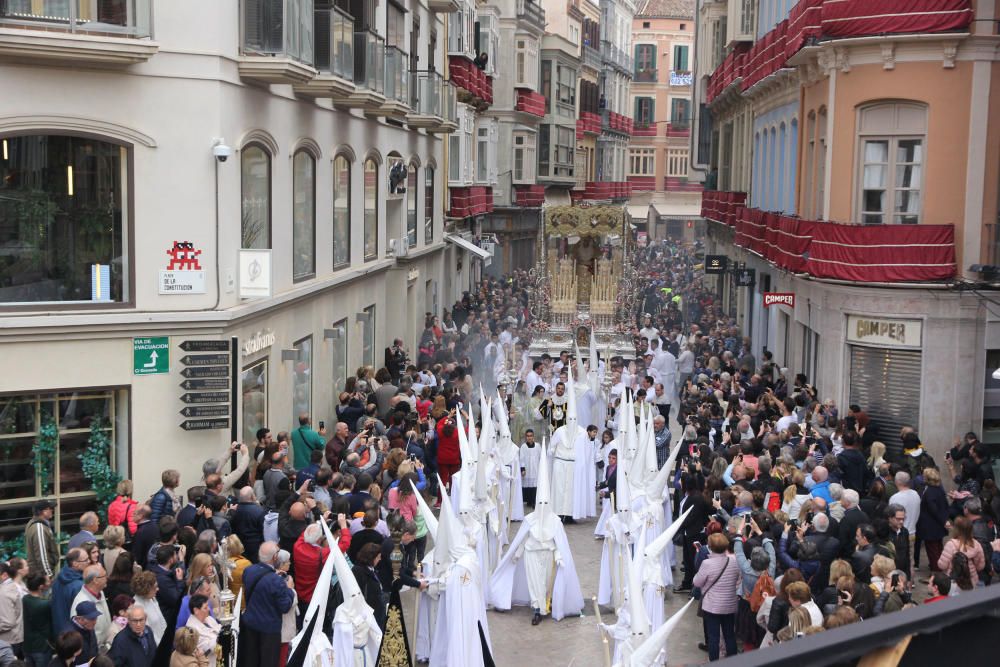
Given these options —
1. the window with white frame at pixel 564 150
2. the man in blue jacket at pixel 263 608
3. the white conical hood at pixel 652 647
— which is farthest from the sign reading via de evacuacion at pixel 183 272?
the window with white frame at pixel 564 150

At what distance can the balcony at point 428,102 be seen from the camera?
29.6 m

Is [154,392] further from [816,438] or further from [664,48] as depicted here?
[664,48]

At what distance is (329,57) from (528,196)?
3751 cm

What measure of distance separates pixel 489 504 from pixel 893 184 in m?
9.22

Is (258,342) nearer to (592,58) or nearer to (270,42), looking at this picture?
(270,42)

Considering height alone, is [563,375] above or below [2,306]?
below

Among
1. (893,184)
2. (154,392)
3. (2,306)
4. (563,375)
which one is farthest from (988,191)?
(2,306)

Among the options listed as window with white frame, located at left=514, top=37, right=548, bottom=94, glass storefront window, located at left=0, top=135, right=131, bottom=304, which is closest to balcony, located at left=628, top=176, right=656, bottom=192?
window with white frame, located at left=514, top=37, right=548, bottom=94

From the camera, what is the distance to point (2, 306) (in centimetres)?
1358

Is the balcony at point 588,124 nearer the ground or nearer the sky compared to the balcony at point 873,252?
nearer the sky

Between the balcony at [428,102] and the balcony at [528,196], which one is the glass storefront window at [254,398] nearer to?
the balcony at [428,102]

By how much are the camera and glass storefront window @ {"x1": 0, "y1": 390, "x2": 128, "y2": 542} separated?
2.99m

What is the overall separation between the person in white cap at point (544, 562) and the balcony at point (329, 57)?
7.36m

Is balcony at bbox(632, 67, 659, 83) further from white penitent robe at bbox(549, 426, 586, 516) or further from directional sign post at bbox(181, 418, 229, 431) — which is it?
directional sign post at bbox(181, 418, 229, 431)
